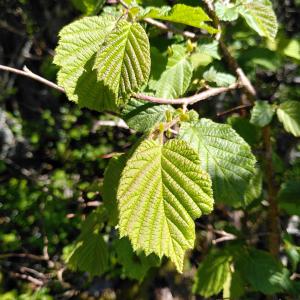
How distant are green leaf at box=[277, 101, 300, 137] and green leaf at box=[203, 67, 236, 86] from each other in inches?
9.2

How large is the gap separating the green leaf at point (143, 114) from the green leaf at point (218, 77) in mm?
217

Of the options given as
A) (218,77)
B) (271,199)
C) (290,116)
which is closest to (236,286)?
(271,199)

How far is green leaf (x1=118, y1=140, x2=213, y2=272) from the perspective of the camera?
83 cm

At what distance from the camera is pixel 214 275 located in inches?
67.8

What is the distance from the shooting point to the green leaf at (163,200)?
32.6 inches

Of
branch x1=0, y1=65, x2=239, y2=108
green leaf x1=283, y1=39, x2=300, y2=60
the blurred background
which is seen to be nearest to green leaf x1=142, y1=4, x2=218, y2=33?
branch x1=0, y1=65, x2=239, y2=108

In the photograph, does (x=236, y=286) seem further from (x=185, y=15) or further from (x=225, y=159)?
(x=185, y=15)

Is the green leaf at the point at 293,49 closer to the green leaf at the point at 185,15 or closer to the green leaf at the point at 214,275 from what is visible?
the green leaf at the point at 185,15

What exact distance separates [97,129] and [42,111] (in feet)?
1.96

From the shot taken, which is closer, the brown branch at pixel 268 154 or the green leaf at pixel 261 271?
the brown branch at pixel 268 154

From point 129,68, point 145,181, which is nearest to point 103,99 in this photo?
point 129,68

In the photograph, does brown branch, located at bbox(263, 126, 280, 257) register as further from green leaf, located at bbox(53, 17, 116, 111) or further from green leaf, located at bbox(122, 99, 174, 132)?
green leaf, located at bbox(53, 17, 116, 111)

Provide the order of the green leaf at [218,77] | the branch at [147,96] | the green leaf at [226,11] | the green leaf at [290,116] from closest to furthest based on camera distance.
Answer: the branch at [147,96]
the green leaf at [226,11]
the green leaf at [218,77]
the green leaf at [290,116]

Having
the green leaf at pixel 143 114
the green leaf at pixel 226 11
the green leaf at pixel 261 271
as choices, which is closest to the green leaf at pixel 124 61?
the green leaf at pixel 143 114
